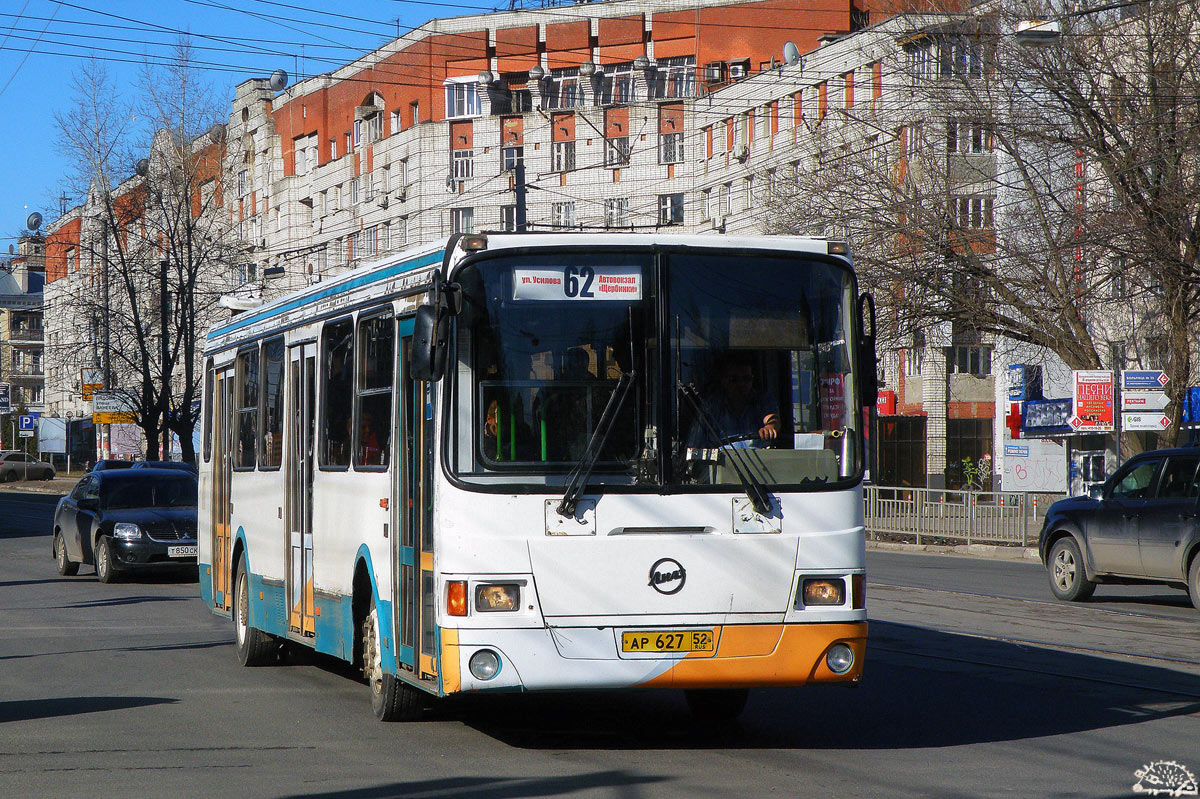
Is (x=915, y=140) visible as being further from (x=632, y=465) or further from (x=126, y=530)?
(x=632, y=465)

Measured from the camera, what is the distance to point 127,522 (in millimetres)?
21891

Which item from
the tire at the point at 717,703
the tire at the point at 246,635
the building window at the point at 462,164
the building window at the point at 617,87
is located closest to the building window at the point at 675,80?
the building window at the point at 617,87

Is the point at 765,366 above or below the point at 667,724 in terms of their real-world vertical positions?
above

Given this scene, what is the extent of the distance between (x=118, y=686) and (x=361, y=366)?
3.25 metres

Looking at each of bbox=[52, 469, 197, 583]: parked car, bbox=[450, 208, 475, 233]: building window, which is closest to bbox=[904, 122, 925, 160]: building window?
bbox=[52, 469, 197, 583]: parked car

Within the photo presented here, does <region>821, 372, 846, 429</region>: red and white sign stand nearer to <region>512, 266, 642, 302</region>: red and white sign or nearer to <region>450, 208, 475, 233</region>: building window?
<region>512, 266, 642, 302</region>: red and white sign

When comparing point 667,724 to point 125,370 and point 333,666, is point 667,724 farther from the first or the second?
point 125,370

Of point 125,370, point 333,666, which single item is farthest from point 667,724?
point 125,370

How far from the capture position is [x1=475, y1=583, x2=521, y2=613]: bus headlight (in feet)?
26.0

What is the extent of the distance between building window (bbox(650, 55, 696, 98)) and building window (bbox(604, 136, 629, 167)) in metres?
2.29

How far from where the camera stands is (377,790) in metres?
7.34

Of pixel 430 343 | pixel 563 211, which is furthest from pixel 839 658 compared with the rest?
pixel 563 211

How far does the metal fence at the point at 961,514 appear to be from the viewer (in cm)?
2948

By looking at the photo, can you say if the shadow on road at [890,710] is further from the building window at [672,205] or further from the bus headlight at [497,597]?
the building window at [672,205]
